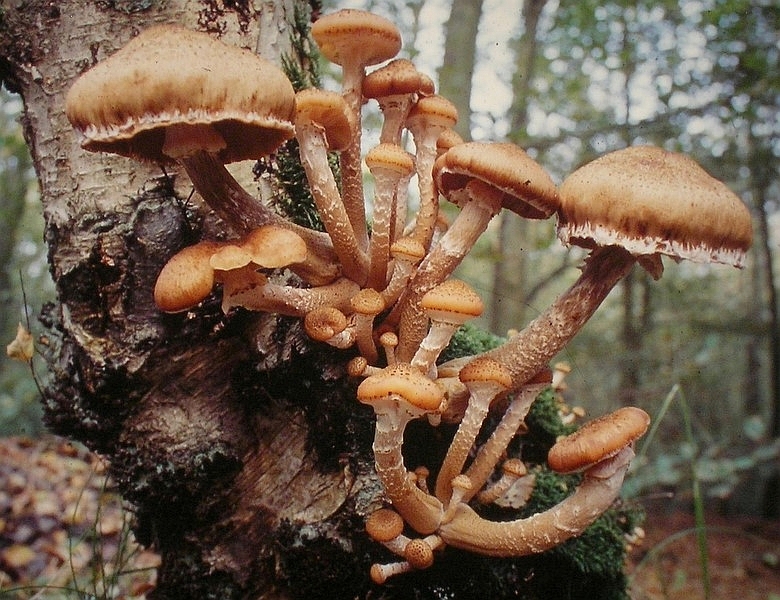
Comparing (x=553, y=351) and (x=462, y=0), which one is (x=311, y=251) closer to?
(x=553, y=351)

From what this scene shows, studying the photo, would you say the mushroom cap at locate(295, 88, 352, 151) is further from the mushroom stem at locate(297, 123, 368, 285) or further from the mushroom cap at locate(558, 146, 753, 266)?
the mushroom cap at locate(558, 146, 753, 266)

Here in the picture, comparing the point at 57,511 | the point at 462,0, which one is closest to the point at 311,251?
the point at 57,511

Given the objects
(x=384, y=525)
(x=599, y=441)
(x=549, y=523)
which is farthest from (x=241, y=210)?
(x=549, y=523)

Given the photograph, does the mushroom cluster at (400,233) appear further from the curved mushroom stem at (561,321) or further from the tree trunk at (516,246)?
the tree trunk at (516,246)

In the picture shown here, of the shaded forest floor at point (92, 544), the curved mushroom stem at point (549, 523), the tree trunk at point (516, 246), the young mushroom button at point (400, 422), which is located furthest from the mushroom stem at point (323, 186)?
the tree trunk at point (516, 246)

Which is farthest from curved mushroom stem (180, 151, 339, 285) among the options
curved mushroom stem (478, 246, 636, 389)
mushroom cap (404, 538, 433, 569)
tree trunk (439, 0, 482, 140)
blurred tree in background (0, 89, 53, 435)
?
blurred tree in background (0, 89, 53, 435)
